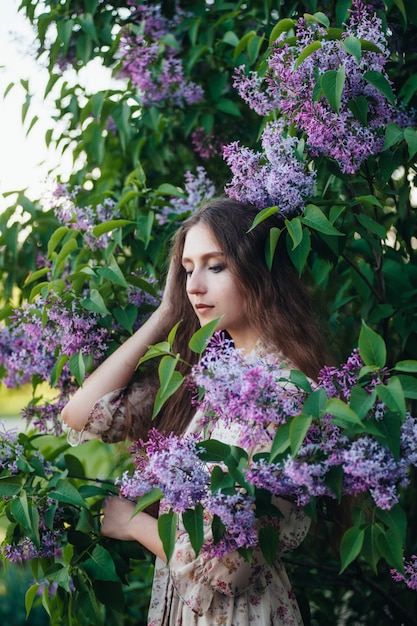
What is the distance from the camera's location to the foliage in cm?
151

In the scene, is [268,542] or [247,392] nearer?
[247,392]

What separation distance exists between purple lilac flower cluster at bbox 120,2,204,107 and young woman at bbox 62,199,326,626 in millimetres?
658

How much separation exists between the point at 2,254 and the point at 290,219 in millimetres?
1202

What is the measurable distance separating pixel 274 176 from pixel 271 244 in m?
0.14

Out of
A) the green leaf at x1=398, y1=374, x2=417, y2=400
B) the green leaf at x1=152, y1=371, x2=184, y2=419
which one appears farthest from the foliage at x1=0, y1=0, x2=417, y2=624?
the green leaf at x1=152, y1=371, x2=184, y2=419

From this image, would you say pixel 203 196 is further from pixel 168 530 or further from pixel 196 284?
pixel 168 530

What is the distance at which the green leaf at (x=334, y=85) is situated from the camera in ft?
4.59

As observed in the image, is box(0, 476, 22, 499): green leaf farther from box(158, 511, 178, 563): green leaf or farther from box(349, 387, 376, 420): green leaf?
box(349, 387, 376, 420): green leaf

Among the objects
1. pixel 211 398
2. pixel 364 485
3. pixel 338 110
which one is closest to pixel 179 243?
pixel 338 110

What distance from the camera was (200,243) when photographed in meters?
1.70

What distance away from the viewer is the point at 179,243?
1849 millimetres

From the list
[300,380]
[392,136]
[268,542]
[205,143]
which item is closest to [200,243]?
[392,136]

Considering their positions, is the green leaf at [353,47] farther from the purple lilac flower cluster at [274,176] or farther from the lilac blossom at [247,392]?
the lilac blossom at [247,392]

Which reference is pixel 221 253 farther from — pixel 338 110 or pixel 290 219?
pixel 338 110
